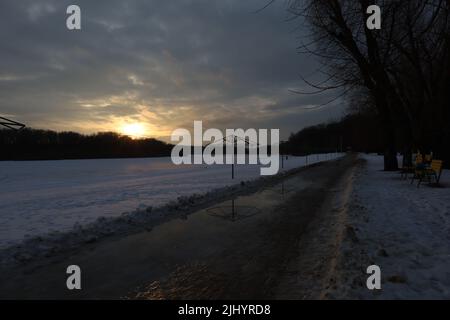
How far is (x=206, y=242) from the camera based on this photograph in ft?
18.2

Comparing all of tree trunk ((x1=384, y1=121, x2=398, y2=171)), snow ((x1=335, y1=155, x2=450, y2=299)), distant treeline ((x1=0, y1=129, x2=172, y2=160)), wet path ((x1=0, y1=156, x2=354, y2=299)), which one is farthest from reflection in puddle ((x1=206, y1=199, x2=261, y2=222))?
distant treeline ((x1=0, y1=129, x2=172, y2=160))

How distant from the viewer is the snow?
3.24m

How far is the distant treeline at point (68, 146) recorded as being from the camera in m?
89.5

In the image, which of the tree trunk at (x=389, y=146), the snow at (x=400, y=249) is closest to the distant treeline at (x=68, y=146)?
the tree trunk at (x=389, y=146)

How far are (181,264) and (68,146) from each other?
4595 inches

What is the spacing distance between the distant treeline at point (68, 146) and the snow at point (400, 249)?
98.3 meters

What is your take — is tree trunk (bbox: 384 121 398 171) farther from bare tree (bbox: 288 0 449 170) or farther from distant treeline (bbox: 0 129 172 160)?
distant treeline (bbox: 0 129 172 160)

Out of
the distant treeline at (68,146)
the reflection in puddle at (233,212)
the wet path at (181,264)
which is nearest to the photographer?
the wet path at (181,264)

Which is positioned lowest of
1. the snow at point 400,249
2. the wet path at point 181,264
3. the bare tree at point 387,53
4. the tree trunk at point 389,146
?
the wet path at point 181,264

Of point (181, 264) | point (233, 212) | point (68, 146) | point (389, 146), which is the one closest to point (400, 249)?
point (181, 264)

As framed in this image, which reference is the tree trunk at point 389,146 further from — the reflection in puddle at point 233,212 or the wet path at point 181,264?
the wet path at point 181,264
